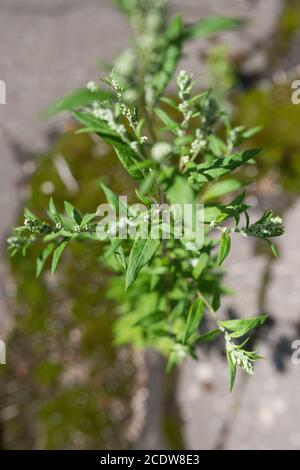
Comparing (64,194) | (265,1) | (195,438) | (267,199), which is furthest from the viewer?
(265,1)

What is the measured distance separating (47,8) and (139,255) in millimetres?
5105

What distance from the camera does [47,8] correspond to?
20.6ft

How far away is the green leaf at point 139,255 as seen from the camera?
219 centimetres

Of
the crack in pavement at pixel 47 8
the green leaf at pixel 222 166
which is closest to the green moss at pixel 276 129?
the crack in pavement at pixel 47 8

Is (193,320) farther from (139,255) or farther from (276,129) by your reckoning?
(276,129)

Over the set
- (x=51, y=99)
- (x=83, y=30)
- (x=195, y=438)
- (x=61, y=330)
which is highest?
(x=83, y=30)

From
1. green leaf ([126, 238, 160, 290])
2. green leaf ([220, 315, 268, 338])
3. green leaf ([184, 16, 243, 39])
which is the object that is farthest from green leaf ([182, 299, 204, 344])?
green leaf ([184, 16, 243, 39])

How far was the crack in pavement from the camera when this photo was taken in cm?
623

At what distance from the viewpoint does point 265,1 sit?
5949 millimetres

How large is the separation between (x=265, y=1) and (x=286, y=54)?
0.77 metres

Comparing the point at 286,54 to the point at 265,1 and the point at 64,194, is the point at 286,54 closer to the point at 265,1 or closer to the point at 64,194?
the point at 265,1

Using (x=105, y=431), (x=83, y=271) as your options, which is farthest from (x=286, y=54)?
(x=105, y=431)

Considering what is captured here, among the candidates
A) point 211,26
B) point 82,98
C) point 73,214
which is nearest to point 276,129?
point 211,26

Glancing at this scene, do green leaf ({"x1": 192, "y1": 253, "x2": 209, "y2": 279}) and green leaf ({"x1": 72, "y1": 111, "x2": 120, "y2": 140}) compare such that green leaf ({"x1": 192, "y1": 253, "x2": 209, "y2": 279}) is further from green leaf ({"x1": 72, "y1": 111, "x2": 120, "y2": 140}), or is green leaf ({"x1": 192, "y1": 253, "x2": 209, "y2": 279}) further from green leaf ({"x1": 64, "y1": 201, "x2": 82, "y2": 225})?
green leaf ({"x1": 72, "y1": 111, "x2": 120, "y2": 140})
